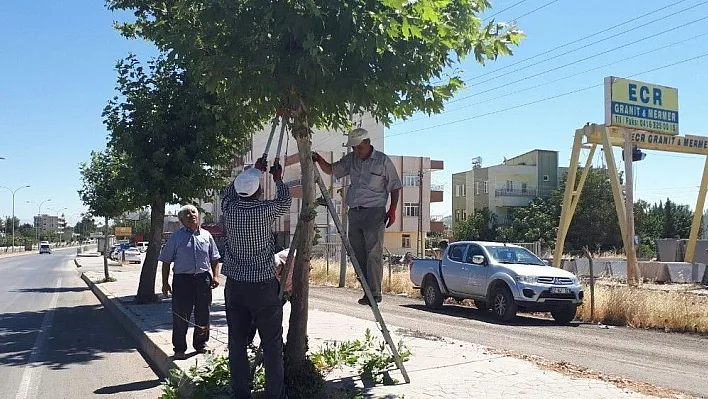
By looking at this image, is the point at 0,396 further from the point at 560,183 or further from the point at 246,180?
the point at 560,183

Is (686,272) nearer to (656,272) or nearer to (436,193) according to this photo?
(656,272)

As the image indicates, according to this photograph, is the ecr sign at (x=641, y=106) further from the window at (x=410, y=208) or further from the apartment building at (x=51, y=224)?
the apartment building at (x=51, y=224)

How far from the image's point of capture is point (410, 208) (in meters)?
61.7

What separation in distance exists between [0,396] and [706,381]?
8025mm

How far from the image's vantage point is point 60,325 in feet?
45.1

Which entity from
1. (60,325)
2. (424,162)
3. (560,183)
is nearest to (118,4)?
(60,325)

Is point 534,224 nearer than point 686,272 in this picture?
No

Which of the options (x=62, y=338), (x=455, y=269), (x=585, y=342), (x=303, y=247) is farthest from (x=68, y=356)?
(x=455, y=269)

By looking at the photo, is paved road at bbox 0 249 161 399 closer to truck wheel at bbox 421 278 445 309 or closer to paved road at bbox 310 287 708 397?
paved road at bbox 310 287 708 397

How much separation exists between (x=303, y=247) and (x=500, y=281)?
984 centimetres

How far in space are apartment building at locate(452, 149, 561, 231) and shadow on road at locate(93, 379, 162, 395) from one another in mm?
61632

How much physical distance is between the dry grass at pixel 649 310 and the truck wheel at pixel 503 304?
1.88m

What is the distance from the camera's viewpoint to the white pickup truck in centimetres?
1475

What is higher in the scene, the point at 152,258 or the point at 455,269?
the point at 152,258
